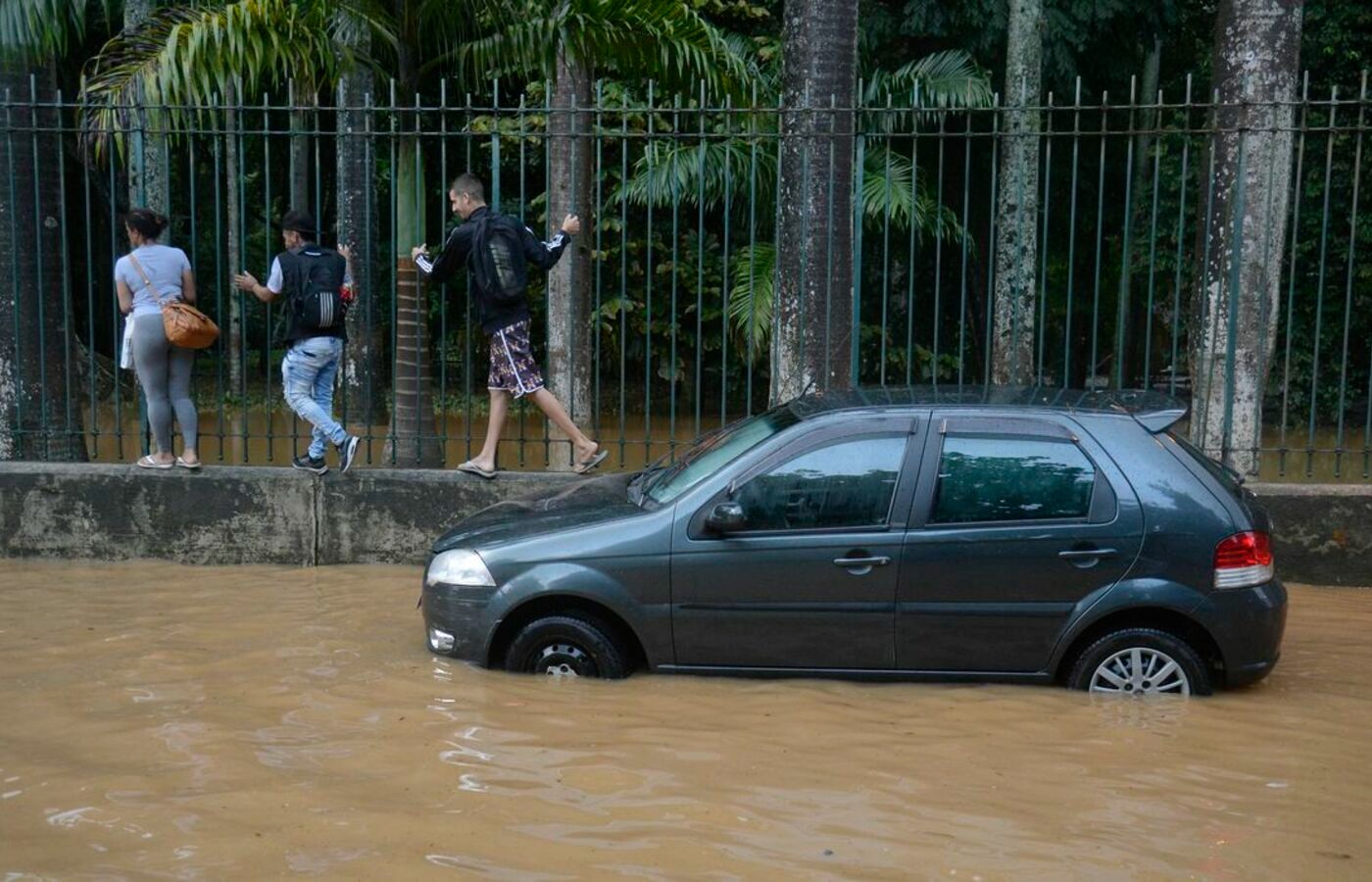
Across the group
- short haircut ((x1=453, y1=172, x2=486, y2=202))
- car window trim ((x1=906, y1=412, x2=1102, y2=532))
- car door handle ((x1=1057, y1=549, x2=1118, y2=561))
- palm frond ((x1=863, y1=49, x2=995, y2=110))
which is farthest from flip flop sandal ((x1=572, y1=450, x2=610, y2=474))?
palm frond ((x1=863, y1=49, x2=995, y2=110))

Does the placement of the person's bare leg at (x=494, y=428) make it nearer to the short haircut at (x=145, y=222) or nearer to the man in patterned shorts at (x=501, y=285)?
the man in patterned shorts at (x=501, y=285)

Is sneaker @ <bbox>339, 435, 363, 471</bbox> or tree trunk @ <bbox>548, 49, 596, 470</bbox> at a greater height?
tree trunk @ <bbox>548, 49, 596, 470</bbox>

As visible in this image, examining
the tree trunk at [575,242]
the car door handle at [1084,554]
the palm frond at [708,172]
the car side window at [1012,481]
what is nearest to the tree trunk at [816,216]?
the tree trunk at [575,242]

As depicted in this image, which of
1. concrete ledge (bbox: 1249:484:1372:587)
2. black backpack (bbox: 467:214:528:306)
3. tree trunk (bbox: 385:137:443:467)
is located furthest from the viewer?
tree trunk (bbox: 385:137:443:467)

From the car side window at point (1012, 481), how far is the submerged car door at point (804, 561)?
0.18 metres

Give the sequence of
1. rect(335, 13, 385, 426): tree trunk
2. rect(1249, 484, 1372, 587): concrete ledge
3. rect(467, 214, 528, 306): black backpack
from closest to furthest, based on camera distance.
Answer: rect(1249, 484, 1372, 587): concrete ledge < rect(467, 214, 528, 306): black backpack < rect(335, 13, 385, 426): tree trunk

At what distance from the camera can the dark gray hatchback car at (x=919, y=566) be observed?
6.17m

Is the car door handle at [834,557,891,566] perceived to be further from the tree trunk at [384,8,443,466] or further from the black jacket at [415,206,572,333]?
the tree trunk at [384,8,443,466]

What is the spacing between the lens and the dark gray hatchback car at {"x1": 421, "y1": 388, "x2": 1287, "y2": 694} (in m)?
6.17

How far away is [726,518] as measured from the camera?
624 centimetres

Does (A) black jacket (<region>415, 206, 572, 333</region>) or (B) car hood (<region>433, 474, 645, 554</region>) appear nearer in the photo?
(B) car hood (<region>433, 474, 645, 554</region>)

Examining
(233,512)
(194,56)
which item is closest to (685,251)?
(194,56)

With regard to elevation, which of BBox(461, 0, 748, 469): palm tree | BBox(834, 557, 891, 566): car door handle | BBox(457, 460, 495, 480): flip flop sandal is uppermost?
BBox(461, 0, 748, 469): palm tree

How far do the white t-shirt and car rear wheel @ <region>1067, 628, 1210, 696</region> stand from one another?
20.7 feet
